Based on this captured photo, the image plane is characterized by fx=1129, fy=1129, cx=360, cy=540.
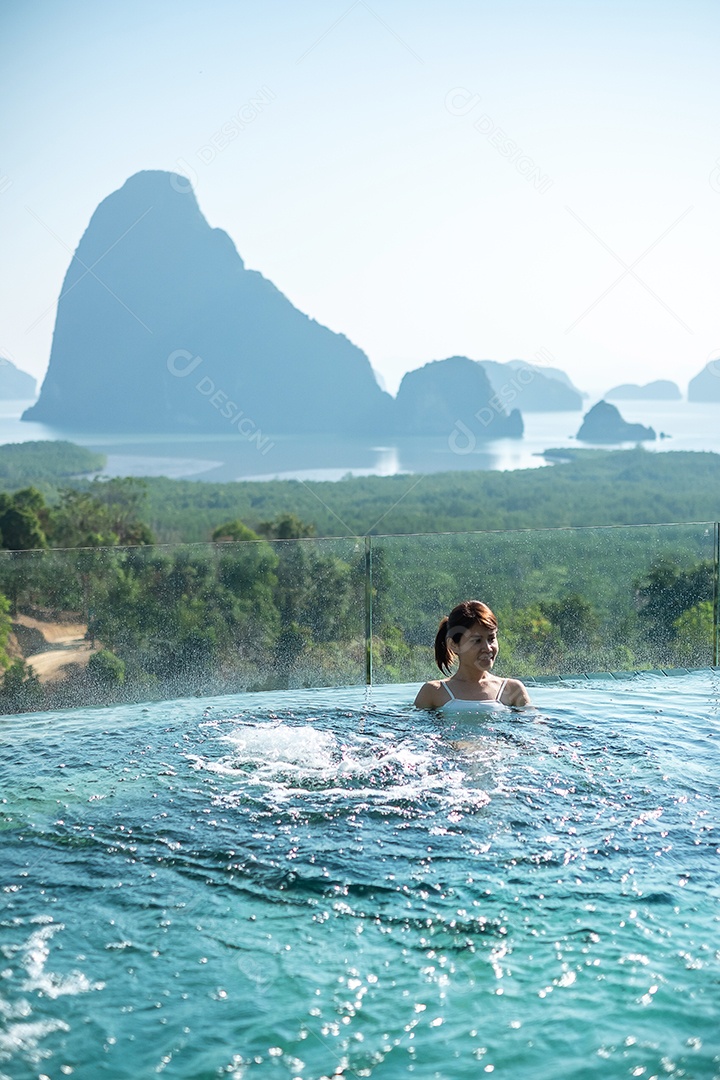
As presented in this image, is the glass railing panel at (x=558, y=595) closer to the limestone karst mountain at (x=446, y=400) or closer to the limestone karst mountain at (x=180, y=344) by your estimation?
the limestone karst mountain at (x=180, y=344)

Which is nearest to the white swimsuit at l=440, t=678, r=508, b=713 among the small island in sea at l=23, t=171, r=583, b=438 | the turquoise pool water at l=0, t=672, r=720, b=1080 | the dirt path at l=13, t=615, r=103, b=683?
the turquoise pool water at l=0, t=672, r=720, b=1080

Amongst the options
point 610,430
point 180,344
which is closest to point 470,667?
point 610,430

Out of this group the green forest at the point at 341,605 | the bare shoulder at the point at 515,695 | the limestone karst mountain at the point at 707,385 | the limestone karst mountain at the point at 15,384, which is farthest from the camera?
the limestone karst mountain at the point at 707,385

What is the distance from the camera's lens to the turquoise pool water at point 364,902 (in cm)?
293

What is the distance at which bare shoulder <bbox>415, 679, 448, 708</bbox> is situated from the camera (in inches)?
223

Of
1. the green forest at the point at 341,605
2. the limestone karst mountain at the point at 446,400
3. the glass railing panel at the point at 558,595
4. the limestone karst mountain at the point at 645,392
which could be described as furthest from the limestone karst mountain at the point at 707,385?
the green forest at the point at 341,605

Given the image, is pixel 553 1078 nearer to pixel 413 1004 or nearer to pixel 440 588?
pixel 413 1004

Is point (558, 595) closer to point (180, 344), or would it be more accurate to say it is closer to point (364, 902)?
point (364, 902)

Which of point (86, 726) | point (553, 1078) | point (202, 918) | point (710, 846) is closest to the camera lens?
point (553, 1078)

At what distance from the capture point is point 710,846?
4070 millimetres

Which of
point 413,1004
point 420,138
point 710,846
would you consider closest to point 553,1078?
point 413,1004

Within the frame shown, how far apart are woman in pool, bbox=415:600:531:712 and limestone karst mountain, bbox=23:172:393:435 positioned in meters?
66.7

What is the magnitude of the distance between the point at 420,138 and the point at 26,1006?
50381mm

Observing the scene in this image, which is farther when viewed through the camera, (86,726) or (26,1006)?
(86,726)
